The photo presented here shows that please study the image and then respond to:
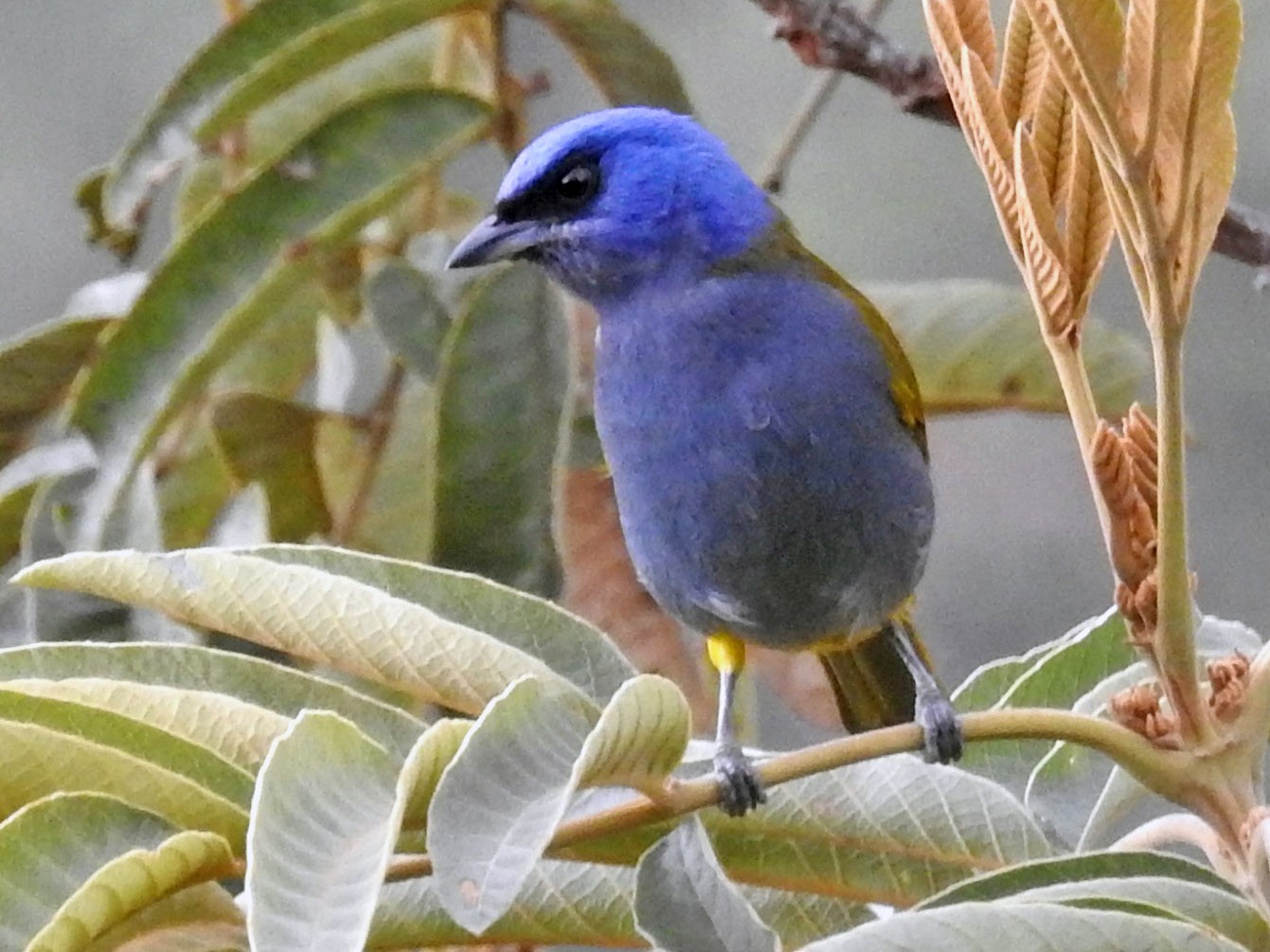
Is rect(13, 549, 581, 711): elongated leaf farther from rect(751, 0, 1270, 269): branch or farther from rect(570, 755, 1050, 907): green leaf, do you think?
rect(751, 0, 1270, 269): branch

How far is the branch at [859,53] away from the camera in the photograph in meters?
1.15

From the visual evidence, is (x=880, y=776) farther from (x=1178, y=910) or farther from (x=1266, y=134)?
(x=1266, y=134)

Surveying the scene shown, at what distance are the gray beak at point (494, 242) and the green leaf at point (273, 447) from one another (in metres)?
0.18

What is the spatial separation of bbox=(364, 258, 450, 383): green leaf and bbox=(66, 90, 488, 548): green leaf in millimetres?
51

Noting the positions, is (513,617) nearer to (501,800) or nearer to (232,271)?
(501,800)

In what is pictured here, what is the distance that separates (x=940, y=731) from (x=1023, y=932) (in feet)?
0.50

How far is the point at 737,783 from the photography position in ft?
2.69

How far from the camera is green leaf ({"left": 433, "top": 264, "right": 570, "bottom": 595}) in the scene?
1.33 metres

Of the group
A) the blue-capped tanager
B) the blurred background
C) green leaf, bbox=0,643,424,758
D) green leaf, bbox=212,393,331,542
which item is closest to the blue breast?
the blue-capped tanager

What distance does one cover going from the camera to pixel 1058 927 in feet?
2.24

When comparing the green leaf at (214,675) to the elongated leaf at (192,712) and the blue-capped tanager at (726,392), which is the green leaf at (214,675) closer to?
the elongated leaf at (192,712)

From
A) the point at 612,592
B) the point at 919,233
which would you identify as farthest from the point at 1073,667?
the point at 919,233

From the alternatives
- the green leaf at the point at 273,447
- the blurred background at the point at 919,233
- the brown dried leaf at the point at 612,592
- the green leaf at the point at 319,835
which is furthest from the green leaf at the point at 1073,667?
the blurred background at the point at 919,233

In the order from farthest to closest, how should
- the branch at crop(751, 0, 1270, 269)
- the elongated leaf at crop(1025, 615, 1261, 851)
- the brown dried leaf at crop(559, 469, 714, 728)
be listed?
the brown dried leaf at crop(559, 469, 714, 728)
the branch at crop(751, 0, 1270, 269)
the elongated leaf at crop(1025, 615, 1261, 851)
